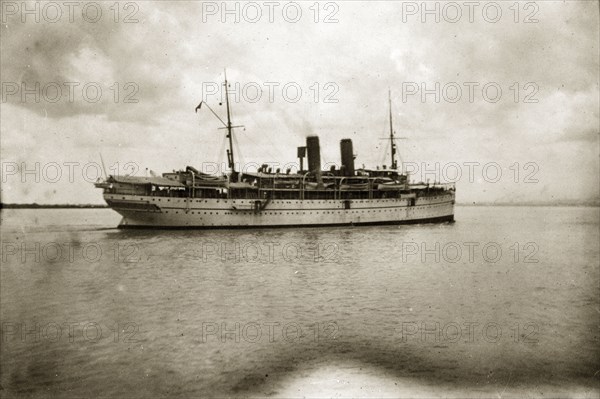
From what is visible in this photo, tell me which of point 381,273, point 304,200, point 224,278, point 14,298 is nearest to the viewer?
point 14,298

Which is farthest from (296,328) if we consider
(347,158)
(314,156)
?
(347,158)

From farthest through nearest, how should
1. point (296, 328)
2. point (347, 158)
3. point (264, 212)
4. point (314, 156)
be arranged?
point (347, 158), point (314, 156), point (264, 212), point (296, 328)

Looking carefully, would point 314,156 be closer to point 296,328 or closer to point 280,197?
point 280,197

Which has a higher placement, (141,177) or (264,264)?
(141,177)

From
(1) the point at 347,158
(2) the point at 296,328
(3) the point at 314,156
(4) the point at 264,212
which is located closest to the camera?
(2) the point at 296,328

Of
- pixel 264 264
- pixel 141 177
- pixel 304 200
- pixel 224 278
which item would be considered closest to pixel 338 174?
pixel 304 200

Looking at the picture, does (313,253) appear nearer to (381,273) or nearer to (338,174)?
(381,273)

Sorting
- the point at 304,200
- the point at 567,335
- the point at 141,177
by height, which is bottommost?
the point at 567,335
